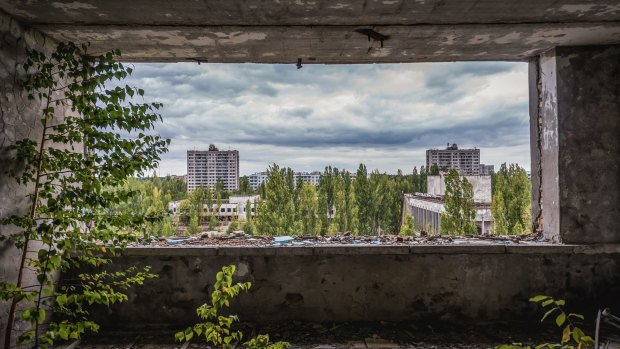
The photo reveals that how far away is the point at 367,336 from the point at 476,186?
532 centimetres

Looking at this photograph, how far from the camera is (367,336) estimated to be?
3.56m

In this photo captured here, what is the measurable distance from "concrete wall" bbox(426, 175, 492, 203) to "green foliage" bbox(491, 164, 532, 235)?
0.21m

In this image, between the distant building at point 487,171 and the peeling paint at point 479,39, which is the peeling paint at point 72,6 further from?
the distant building at point 487,171

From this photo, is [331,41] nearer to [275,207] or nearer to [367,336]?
[367,336]

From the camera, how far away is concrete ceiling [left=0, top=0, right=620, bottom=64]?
271 cm

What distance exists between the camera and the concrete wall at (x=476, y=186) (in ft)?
24.9

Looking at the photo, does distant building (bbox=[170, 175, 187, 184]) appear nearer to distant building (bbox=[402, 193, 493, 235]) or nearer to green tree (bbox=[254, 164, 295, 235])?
green tree (bbox=[254, 164, 295, 235])

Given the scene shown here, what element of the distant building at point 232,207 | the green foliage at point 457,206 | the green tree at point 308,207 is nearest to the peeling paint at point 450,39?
the green foliage at point 457,206

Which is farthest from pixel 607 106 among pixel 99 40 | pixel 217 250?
pixel 99 40

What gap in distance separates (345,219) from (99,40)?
829 cm

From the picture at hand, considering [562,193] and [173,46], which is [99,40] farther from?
[562,193]

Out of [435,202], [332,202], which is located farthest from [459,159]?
[332,202]

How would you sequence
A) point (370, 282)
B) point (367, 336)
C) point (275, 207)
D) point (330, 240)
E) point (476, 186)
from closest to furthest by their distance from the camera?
point (367, 336)
point (370, 282)
point (330, 240)
point (476, 186)
point (275, 207)

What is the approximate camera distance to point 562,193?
3.70 m
